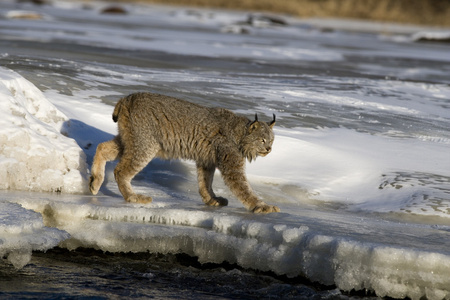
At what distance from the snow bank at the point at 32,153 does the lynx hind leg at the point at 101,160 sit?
0.52 feet

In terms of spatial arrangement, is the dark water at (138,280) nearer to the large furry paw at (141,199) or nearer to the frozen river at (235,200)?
the frozen river at (235,200)

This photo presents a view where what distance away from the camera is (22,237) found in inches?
192

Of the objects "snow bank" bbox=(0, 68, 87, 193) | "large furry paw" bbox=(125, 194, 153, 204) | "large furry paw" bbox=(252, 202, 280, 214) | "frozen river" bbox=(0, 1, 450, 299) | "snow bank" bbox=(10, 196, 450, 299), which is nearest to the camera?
"snow bank" bbox=(10, 196, 450, 299)

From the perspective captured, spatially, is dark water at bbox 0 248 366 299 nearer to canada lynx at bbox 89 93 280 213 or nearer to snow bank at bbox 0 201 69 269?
snow bank at bbox 0 201 69 269

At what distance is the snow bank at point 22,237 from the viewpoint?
4836mm

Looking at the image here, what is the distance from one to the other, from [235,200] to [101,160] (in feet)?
4.14

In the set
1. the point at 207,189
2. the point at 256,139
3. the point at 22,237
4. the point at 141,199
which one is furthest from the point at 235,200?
the point at 22,237

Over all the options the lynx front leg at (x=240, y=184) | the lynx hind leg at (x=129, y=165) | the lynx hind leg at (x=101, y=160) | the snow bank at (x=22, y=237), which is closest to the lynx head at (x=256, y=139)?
the lynx front leg at (x=240, y=184)

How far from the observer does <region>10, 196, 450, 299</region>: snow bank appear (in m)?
4.59

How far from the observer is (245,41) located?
20328 mm

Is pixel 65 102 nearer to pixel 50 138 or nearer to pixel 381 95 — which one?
pixel 50 138

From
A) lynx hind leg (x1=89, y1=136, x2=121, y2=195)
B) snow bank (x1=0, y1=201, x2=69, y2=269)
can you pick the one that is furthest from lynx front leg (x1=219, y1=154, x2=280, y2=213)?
snow bank (x1=0, y1=201, x2=69, y2=269)

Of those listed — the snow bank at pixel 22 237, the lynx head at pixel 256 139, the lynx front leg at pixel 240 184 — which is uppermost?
the lynx head at pixel 256 139

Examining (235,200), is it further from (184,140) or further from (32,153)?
(32,153)
